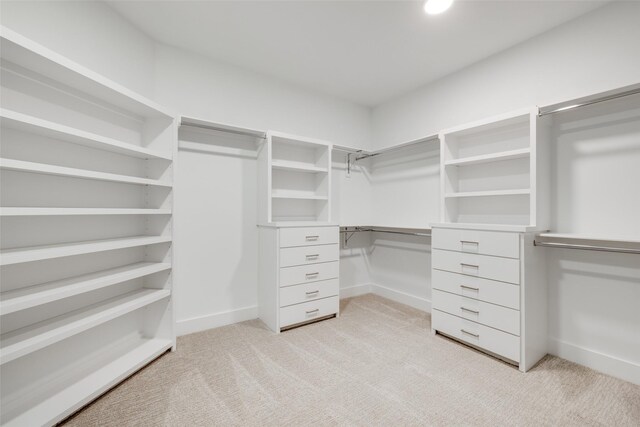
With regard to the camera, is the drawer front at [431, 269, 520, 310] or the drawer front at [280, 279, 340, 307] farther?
the drawer front at [280, 279, 340, 307]

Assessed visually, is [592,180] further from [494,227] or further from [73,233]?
[73,233]

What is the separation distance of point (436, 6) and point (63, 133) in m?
2.40

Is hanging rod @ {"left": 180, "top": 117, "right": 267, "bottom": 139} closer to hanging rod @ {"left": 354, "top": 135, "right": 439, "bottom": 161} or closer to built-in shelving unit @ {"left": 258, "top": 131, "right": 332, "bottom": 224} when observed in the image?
built-in shelving unit @ {"left": 258, "top": 131, "right": 332, "bottom": 224}

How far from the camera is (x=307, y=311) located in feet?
8.25

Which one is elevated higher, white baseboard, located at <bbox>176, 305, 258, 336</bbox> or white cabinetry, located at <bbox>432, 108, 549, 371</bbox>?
white cabinetry, located at <bbox>432, 108, 549, 371</bbox>

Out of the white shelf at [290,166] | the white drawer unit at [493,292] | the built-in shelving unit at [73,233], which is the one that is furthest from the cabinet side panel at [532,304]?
the built-in shelving unit at [73,233]

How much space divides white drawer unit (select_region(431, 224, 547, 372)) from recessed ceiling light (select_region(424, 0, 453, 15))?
1.57 m

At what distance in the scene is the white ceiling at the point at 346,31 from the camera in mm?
1844

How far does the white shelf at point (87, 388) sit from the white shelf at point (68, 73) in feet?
5.58

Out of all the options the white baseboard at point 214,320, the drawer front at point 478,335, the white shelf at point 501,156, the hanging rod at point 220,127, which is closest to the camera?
the drawer front at point 478,335

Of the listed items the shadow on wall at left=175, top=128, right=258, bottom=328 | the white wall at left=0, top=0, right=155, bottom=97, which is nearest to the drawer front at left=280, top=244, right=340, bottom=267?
the shadow on wall at left=175, top=128, right=258, bottom=328

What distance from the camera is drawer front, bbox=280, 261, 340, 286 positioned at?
2.41 metres

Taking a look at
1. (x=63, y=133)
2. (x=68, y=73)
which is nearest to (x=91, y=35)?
(x=68, y=73)

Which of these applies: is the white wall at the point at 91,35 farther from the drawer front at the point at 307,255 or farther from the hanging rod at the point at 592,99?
the hanging rod at the point at 592,99
